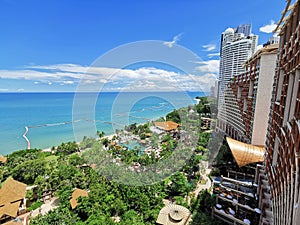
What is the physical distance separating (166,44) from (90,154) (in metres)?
6.70

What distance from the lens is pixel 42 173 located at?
722 centimetres

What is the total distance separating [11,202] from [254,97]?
31.6ft

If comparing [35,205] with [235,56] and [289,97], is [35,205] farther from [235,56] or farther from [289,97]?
[235,56]

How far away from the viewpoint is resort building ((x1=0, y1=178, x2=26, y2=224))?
4.71 metres

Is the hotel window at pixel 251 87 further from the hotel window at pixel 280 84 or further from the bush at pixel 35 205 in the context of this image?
the bush at pixel 35 205

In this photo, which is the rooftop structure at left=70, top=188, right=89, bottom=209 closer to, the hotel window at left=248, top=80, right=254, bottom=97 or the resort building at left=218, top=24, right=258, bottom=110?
the hotel window at left=248, top=80, right=254, bottom=97

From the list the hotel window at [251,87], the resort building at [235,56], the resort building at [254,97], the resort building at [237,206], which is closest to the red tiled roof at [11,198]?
the resort building at [237,206]

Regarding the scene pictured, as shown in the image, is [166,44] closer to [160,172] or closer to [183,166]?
[160,172]

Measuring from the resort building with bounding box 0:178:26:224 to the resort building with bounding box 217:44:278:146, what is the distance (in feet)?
29.2

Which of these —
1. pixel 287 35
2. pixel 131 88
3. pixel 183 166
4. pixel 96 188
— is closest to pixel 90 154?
pixel 96 188

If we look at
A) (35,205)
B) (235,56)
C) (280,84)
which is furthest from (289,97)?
(235,56)

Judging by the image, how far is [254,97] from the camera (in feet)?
22.8

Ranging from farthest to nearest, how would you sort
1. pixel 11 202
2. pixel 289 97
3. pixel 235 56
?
1. pixel 235 56
2. pixel 11 202
3. pixel 289 97

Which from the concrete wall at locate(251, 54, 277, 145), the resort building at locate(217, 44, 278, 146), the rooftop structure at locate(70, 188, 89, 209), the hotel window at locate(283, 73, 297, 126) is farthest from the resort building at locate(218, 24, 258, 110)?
the rooftop structure at locate(70, 188, 89, 209)
